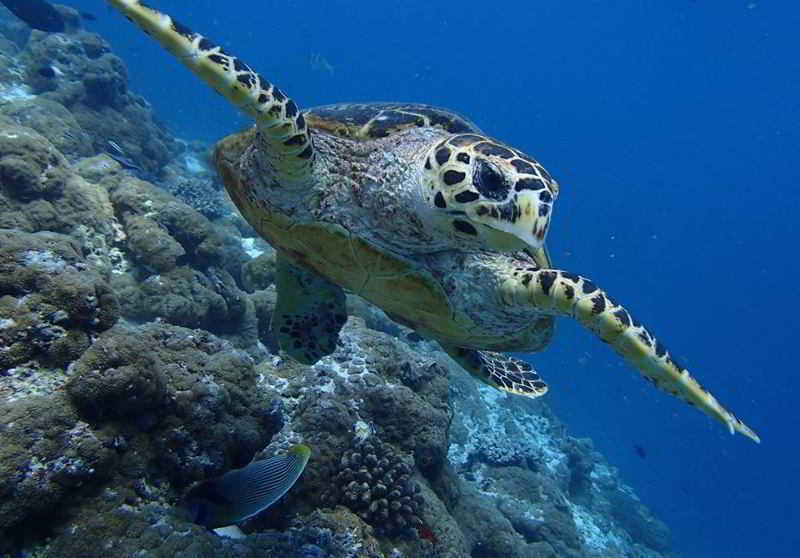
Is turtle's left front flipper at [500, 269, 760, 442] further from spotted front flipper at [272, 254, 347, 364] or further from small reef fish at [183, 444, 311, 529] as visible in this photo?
spotted front flipper at [272, 254, 347, 364]

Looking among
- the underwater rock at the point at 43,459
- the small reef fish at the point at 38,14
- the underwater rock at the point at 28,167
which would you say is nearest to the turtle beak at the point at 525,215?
the underwater rock at the point at 43,459

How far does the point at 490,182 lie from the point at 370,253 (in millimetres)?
1115

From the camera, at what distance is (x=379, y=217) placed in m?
3.56

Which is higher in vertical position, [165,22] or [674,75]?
[674,75]

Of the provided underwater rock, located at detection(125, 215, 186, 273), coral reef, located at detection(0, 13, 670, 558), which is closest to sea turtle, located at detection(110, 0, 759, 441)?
coral reef, located at detection(0, 13, 670, 558)

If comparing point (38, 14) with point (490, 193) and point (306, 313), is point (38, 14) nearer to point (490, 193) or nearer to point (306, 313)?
point (306, 313)

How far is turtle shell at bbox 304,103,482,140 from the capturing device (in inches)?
150

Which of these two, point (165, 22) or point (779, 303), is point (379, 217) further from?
point (779, 303)

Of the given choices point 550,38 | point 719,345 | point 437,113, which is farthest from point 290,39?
point 437,113

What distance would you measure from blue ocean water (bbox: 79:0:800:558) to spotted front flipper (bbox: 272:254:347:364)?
22332 mm

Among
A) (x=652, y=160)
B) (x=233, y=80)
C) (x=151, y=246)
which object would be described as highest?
(x=652, y=160)

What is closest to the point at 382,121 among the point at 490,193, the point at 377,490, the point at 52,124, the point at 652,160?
the point at 490,193

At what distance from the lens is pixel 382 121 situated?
388cm

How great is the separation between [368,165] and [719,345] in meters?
104
